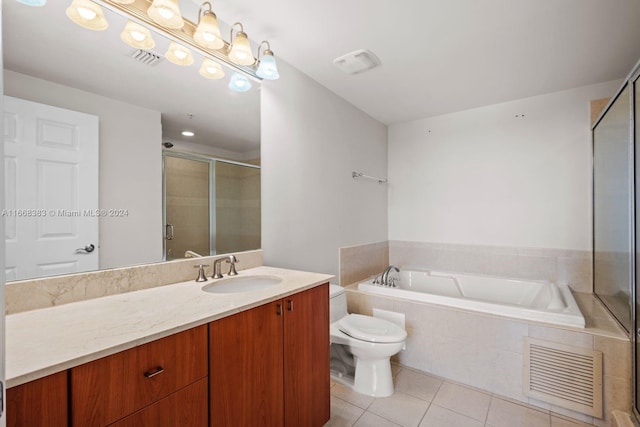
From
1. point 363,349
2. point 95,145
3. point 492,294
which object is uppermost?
point 95,145

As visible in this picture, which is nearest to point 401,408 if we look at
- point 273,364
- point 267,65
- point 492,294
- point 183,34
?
point 273,364

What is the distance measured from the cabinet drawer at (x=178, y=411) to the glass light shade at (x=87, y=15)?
148cm

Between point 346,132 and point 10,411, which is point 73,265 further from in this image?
point 346,132

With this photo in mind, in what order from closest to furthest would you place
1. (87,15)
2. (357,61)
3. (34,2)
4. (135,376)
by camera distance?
(135,376), (34,2), (87,15), (357,61)

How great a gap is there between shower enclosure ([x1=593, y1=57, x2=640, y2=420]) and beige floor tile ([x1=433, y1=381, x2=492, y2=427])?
2.39ft

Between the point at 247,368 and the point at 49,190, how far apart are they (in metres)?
1.01

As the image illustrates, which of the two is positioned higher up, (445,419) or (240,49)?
(240,49)

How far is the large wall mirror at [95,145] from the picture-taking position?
1053 millimetres

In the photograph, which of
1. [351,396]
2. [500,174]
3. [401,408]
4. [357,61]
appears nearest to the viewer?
[401,408]

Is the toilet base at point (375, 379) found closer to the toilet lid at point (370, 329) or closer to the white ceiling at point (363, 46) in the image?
the toilet lid at point (370, 329)

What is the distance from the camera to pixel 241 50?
161 centimetres

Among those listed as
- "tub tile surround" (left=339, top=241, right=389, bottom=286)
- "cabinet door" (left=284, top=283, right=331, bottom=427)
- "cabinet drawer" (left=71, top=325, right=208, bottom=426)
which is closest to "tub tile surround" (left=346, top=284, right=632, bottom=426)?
"tub tile surround" (left=339, top=241, right=389, bottom=286)

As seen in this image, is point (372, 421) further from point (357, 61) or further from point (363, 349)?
point (357, 61)

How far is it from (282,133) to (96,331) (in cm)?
162
